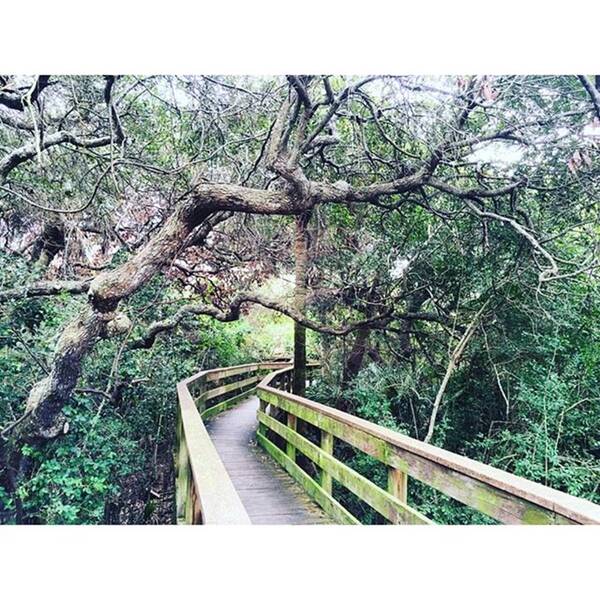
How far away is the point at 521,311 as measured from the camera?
3.62 m

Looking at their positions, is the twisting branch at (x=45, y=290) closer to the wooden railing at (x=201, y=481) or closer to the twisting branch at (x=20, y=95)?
the wooden railing at (x=201, y=481)

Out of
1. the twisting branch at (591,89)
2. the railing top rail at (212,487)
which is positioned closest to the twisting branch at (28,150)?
the railing top rail at (212,487)

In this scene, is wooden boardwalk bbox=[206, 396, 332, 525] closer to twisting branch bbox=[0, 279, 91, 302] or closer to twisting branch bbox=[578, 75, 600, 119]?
twisting branch bbox=[0, 279, 91, 302]

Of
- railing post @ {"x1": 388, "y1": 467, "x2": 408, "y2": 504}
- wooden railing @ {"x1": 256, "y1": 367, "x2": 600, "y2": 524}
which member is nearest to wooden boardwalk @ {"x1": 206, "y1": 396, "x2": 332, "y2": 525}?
wooden railing @ {"x1": 256, "y1": 367, "x2": 600, "y2": 524}

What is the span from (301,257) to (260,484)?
2.14 metres

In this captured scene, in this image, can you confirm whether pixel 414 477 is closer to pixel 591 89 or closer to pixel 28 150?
pixel 591 89

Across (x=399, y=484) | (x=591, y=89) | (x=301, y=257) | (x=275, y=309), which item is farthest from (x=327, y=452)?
(x=591, y=89)

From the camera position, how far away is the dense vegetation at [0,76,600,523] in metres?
2.86

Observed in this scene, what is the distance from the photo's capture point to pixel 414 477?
1664mm
